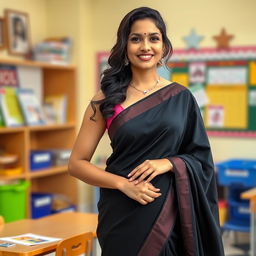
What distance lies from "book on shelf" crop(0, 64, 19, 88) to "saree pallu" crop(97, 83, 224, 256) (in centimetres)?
303

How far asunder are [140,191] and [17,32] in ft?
11.2

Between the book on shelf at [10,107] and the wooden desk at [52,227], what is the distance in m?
1.76

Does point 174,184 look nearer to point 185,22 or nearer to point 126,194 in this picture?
point 126,194

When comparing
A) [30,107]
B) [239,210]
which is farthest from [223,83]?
[30,107]

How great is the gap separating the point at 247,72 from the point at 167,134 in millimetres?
2946

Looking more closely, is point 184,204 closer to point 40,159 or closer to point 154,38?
point 154,38

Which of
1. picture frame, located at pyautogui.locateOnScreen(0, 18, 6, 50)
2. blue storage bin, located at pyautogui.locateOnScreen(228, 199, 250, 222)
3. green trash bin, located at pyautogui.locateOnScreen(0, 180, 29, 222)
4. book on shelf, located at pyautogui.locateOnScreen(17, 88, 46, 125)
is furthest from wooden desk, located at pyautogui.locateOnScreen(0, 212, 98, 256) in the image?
picture frame, located at pyautogui.locateOnScreen(0, 18, 6, 50)

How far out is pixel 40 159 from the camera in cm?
469

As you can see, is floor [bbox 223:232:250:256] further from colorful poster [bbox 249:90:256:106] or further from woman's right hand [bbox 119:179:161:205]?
woman's right hand [bbox 119:179:161:205]

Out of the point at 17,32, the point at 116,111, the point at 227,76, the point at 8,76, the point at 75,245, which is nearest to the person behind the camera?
the point at 116,111

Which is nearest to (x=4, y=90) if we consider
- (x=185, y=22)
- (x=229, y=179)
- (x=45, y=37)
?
(x=45, y=37)

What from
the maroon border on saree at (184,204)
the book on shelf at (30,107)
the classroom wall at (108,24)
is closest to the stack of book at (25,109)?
the book on shelf at (30,107)

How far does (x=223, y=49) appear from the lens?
455 cm

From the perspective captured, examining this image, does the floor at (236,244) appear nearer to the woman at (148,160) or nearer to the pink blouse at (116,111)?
the woman at (148,160)
